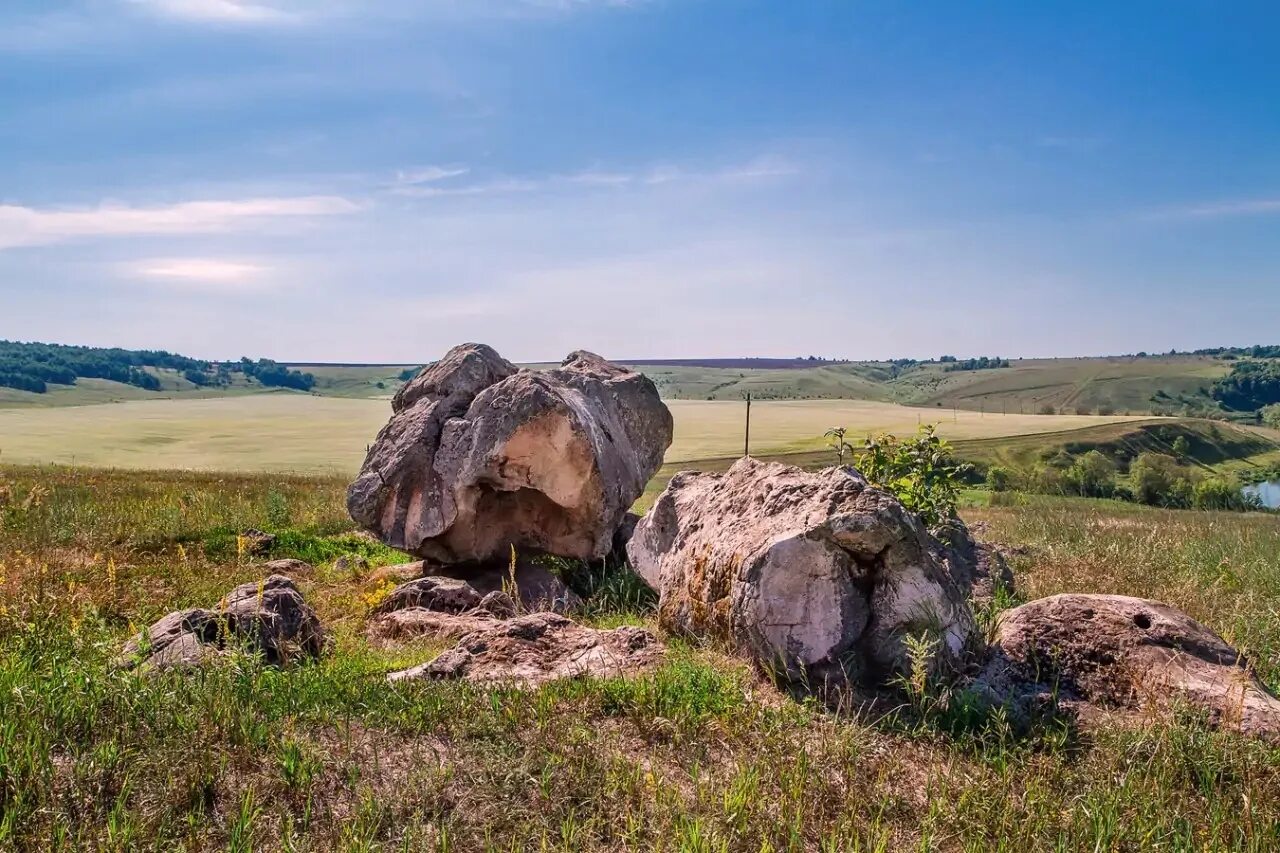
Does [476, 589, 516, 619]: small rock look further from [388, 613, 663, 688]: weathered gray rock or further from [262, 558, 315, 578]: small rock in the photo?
[262, 558, 315, 578]: small rock

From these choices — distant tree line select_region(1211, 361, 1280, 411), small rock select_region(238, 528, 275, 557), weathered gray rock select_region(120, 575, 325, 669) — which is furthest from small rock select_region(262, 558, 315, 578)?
distant tree line select_region(1211, 361, 1280, 411)

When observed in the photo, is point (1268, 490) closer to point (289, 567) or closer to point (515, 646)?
point (289, 567)

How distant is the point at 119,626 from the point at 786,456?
6380cm

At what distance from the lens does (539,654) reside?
26.1 ft

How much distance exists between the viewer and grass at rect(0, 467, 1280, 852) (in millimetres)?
4383

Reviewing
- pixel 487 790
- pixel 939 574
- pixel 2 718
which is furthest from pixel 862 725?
pixel 2 718

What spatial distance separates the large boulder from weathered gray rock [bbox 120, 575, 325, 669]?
3906 mm

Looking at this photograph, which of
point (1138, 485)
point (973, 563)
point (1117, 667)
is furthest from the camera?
point (1138, 485)

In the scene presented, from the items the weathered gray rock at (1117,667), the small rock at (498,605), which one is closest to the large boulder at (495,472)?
the small rock at (498,605)

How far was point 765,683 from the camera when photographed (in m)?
6.88

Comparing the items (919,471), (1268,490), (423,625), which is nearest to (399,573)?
(423,625)

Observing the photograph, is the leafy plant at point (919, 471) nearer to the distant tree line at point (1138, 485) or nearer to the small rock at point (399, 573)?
the small rock at point (399, 573)

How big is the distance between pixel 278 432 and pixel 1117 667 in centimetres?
8710

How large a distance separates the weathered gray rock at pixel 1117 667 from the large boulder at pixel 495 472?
6928mm
